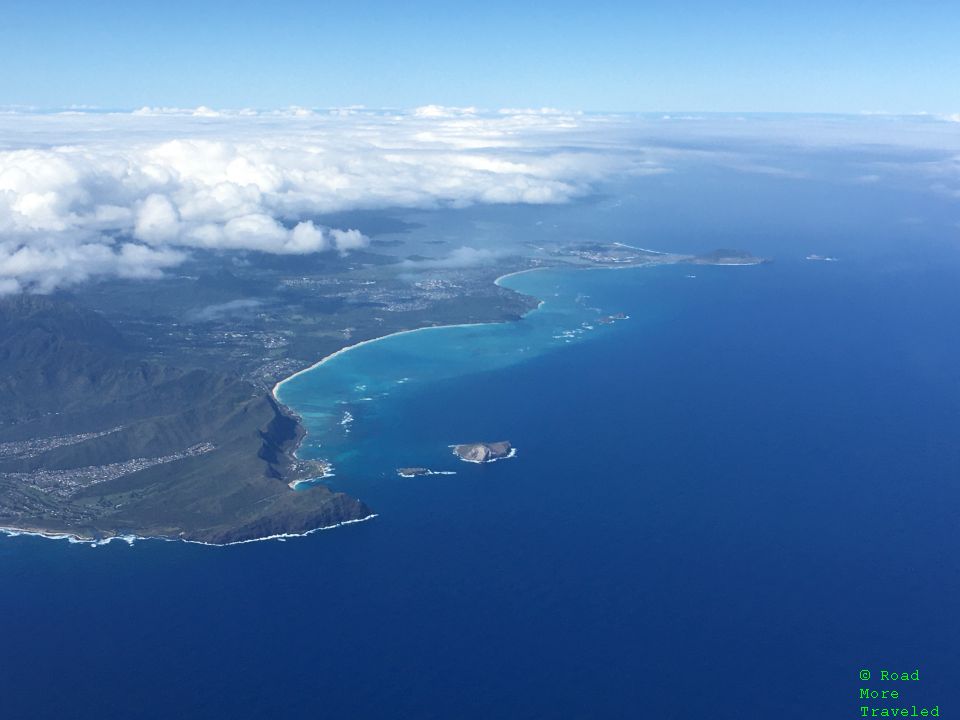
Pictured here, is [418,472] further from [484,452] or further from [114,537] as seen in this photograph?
[114,537]

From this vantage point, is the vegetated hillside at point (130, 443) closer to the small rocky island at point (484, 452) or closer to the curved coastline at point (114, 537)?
the curved coastline at point (114, 537)

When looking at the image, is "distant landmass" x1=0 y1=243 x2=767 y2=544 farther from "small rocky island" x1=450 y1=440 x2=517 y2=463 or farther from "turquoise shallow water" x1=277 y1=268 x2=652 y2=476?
"turquoise shallow water" x1=277 y1=268 x2=652 y2=476

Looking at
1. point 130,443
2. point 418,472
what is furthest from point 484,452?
point 130,443

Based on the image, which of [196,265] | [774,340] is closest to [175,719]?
[774,340]

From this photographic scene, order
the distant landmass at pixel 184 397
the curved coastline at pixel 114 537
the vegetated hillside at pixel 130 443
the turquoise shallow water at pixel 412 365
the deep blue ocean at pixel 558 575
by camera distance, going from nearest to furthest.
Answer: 1. the deep blue ocean at pixel 558 575
2. the curved coastline at pixel 114 537
3. the vegetated hillside at pixel 130 443
4. the distant landmass at pixel 184 397
5. the turquoise shallow water at pixel 412 365

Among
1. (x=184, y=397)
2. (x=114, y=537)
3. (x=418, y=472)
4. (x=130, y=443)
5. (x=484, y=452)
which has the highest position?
(x=184, y=397)

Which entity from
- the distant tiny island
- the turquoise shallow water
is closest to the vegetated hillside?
the turquoise shallow water

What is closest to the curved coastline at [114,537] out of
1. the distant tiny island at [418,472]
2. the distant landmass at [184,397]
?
the distant landmass at [184,397]

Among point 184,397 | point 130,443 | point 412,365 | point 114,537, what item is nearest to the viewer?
point 114,537
